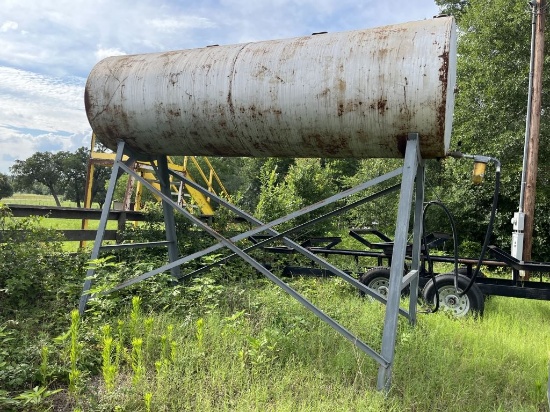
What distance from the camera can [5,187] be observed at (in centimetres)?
5316

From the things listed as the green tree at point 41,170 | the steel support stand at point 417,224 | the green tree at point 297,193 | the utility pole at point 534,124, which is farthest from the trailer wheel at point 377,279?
the green tree at point 41,170

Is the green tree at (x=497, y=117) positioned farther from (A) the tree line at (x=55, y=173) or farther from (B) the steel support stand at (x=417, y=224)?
(A) the tree line at (x=55, y=173)

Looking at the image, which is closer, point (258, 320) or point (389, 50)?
point (389, 50)

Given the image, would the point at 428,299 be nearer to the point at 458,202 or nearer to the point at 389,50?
the point at 389,50

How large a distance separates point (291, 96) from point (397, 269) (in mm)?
1908

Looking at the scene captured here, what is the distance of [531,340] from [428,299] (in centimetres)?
146

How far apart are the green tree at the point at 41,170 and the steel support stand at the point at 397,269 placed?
5966 centimetres

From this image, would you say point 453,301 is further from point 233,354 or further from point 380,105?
point 233,354

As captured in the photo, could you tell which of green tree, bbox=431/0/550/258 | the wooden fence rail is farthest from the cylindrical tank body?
green tree, bbox=431/0/550/258

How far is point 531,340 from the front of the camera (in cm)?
534

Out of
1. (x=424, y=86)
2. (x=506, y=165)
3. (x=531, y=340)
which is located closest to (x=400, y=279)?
(x=424, y=86)

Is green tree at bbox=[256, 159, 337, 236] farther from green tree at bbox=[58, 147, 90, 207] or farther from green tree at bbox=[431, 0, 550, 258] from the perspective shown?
green tree at bbox=[58, 147, 90, 207]

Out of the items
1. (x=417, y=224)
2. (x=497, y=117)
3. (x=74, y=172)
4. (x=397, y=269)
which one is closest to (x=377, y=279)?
(x=417, y=224)

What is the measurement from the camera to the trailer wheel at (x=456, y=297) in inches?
244
